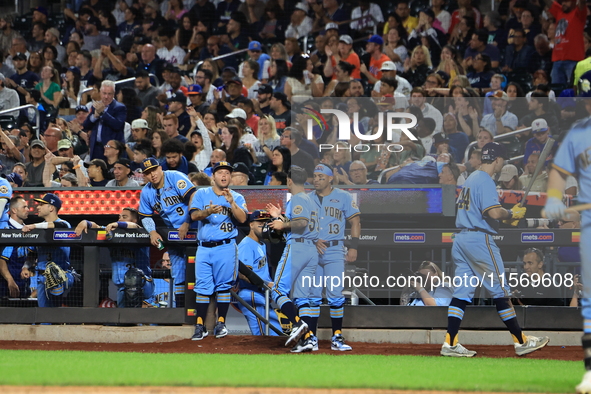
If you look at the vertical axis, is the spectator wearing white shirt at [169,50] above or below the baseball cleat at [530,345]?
above

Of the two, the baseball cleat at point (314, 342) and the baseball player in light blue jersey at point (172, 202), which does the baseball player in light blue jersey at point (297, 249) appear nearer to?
the baseball cleat at point (314, 342)

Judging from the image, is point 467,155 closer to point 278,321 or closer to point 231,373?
point 278,321

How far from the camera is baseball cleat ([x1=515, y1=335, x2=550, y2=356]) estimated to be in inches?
302

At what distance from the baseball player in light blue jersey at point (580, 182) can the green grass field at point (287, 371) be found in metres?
0.73

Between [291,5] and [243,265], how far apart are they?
9.66 meters

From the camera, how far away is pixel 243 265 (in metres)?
9.23

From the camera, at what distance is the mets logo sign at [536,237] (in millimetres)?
8742

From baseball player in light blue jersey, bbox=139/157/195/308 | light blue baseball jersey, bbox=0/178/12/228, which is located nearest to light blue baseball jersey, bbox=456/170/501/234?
baseball player in light blue jersey, bbox=139/157/195/308

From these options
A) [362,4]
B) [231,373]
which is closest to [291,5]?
[362,4]

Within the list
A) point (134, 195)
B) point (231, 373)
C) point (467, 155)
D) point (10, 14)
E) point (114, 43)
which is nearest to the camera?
point (231, 373)

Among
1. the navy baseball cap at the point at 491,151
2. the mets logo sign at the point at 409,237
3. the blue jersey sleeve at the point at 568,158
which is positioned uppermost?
the navy baseball cap at the point at 491,151

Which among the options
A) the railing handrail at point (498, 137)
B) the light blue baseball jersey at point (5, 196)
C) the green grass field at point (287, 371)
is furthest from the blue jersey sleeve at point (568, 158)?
the light blue baseball jersey at point (5, 196)

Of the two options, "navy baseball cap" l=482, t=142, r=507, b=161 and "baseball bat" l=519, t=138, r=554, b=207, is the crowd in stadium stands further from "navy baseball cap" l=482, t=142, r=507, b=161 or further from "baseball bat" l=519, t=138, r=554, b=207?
"navy baseball cap" l=482, t=142, r=507, b=161

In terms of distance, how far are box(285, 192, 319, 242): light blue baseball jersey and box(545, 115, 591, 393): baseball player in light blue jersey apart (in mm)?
3114
